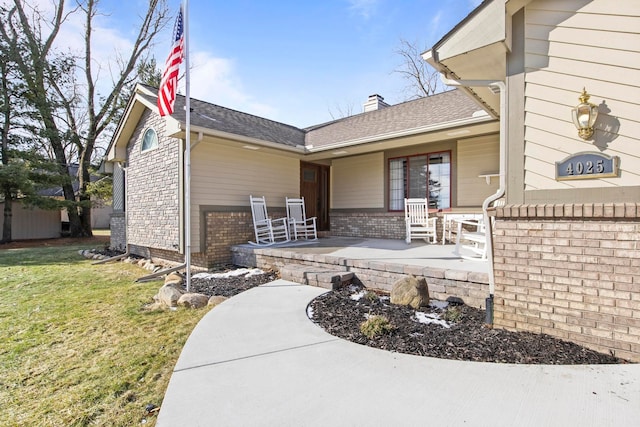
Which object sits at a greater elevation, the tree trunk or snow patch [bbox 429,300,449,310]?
the tree trunk

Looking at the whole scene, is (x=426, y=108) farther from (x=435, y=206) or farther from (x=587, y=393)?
(x=587, y=393)

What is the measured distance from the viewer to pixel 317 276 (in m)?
4.86

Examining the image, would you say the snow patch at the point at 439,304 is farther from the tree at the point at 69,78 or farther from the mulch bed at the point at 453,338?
the tree at the point at 69,78

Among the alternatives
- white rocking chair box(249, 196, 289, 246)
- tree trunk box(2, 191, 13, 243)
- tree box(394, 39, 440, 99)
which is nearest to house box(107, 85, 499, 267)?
white rocking chair box(249, 196, 289, 246)

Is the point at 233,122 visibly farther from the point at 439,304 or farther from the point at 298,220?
the point at 439,304

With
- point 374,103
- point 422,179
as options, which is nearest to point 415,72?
point 374,103

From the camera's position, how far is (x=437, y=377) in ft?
7.57

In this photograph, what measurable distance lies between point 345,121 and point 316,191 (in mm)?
Answer: 2458

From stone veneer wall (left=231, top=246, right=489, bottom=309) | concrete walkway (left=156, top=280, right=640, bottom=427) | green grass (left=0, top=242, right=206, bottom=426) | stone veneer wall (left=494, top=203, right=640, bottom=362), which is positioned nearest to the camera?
concrete walkway (left=156, top=280, right=640, bottom=427)

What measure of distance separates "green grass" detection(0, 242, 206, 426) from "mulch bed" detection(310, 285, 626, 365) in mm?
1651

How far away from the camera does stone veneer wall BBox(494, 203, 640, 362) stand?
2.58 m

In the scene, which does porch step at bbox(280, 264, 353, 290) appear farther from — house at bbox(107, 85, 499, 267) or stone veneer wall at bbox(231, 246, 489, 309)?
house at bbox(107, 85, 499, 267)

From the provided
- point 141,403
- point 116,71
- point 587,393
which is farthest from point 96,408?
point 116,71

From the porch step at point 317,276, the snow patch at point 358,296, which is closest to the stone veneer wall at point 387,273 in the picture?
the porch step at point 317,276
